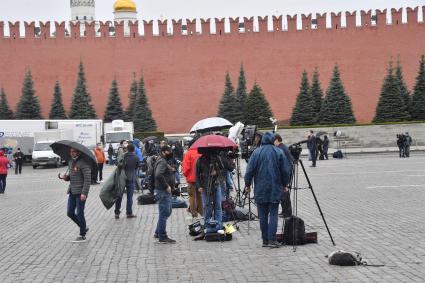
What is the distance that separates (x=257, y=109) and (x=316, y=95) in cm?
308

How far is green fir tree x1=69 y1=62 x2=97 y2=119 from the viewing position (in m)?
45.2

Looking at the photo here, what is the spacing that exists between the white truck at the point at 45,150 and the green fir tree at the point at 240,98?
10.9 meters

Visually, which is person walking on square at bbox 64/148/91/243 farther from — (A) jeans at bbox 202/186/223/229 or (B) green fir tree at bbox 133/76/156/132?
(B) green fir tree at bbox 133/76/156/132

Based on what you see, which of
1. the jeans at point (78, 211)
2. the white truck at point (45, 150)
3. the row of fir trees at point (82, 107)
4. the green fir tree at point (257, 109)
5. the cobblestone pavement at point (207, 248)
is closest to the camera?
the cobblestone pavement at point (207, 248)

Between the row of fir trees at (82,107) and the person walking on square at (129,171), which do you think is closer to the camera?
the person walking on square at (129,171)

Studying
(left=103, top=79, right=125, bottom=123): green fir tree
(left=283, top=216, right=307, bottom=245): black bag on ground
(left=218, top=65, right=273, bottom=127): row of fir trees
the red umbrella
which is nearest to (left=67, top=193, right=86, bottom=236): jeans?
the red umbrella

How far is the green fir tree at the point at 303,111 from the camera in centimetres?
4250

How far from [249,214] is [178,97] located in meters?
36.4

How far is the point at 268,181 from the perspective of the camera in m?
8.73

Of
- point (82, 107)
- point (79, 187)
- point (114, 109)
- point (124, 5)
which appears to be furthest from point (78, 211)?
point (124, 5)

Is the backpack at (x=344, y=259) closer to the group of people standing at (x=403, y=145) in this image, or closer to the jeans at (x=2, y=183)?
the jeans at (x=2, y=183)

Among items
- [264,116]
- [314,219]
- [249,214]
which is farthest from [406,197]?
[264,116]

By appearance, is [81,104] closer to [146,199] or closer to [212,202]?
[146,199]

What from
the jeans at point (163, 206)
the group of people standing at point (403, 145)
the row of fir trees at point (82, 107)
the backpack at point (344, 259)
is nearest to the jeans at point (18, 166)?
the group of people standing at point (403, 145)
